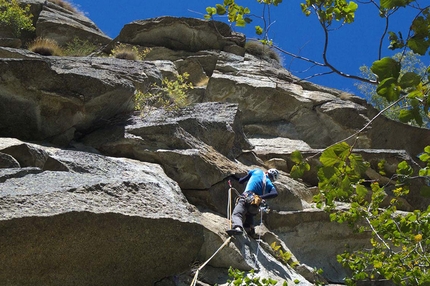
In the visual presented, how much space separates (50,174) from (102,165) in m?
1.63

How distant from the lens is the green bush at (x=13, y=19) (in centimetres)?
2256

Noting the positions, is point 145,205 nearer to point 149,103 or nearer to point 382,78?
point 382,78

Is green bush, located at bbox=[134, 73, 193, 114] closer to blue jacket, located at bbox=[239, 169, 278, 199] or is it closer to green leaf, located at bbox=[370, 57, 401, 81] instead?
blue jacket, located at bbox=[239, 169, 278, 199]

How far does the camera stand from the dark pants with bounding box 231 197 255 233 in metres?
10.9

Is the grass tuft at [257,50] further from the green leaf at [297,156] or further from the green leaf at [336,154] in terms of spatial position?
the green leaf at [336,154]

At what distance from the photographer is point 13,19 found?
23.0 m

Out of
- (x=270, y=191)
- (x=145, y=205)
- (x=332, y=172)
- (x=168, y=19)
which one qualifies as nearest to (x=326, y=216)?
(x=270, y=191)

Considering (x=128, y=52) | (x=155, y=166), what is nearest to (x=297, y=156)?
(x=155, y=166)

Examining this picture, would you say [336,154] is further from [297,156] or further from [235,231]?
[235,231]

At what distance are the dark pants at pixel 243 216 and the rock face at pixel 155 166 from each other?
255mm

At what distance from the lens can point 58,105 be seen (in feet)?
39.7

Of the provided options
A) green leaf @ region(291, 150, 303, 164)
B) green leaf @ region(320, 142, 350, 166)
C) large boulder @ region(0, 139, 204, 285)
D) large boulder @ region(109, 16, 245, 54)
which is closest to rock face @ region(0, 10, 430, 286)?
large boulder @ region(0, 139, 204, 285)

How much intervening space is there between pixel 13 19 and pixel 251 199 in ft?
49.3

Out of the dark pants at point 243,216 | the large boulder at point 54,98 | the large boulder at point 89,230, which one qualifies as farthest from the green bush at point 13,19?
the large boulder at point 89,230
